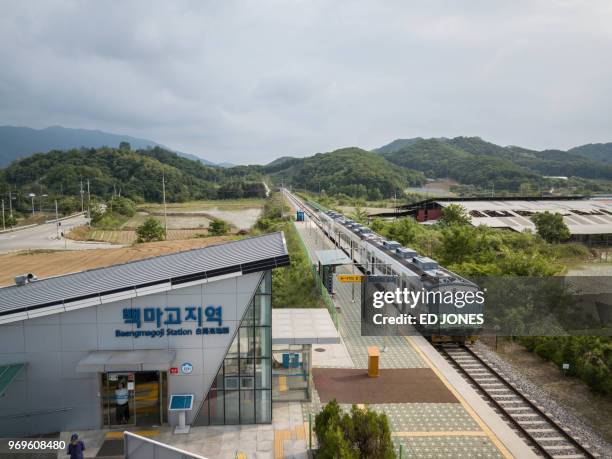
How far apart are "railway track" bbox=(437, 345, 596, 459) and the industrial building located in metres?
43.0

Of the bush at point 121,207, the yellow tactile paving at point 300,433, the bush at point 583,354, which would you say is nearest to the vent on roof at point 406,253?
the bush at point 583,354

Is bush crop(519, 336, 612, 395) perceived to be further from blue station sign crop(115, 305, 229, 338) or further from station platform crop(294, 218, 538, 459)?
blue station sign crop(115, 305, 229, 338)

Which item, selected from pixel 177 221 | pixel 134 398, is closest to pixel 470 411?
pixel 134 398

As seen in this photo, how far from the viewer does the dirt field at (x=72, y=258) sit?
44844 millimetres

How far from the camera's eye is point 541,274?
23.6 meters

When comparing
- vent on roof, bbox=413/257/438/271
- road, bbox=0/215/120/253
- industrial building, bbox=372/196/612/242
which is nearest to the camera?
vent on roof, bbox=413/257/438/271

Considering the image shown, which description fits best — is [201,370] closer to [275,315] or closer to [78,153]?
[275,315]

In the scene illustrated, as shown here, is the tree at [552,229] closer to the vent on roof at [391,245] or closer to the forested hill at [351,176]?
the vent on roof at [391,245]

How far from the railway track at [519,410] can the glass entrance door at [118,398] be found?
428 inches

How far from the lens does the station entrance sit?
518 inches

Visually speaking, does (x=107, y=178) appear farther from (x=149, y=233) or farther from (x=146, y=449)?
Answer: (x=146, y=449)

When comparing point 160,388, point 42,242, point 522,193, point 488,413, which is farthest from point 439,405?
point 522,193

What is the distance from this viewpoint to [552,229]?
176 ft

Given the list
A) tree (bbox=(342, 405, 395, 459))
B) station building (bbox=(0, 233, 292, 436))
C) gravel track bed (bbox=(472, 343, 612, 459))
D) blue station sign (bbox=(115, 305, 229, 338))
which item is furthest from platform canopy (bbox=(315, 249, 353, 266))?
tree (bbox=(342, 405, 395, 459))
